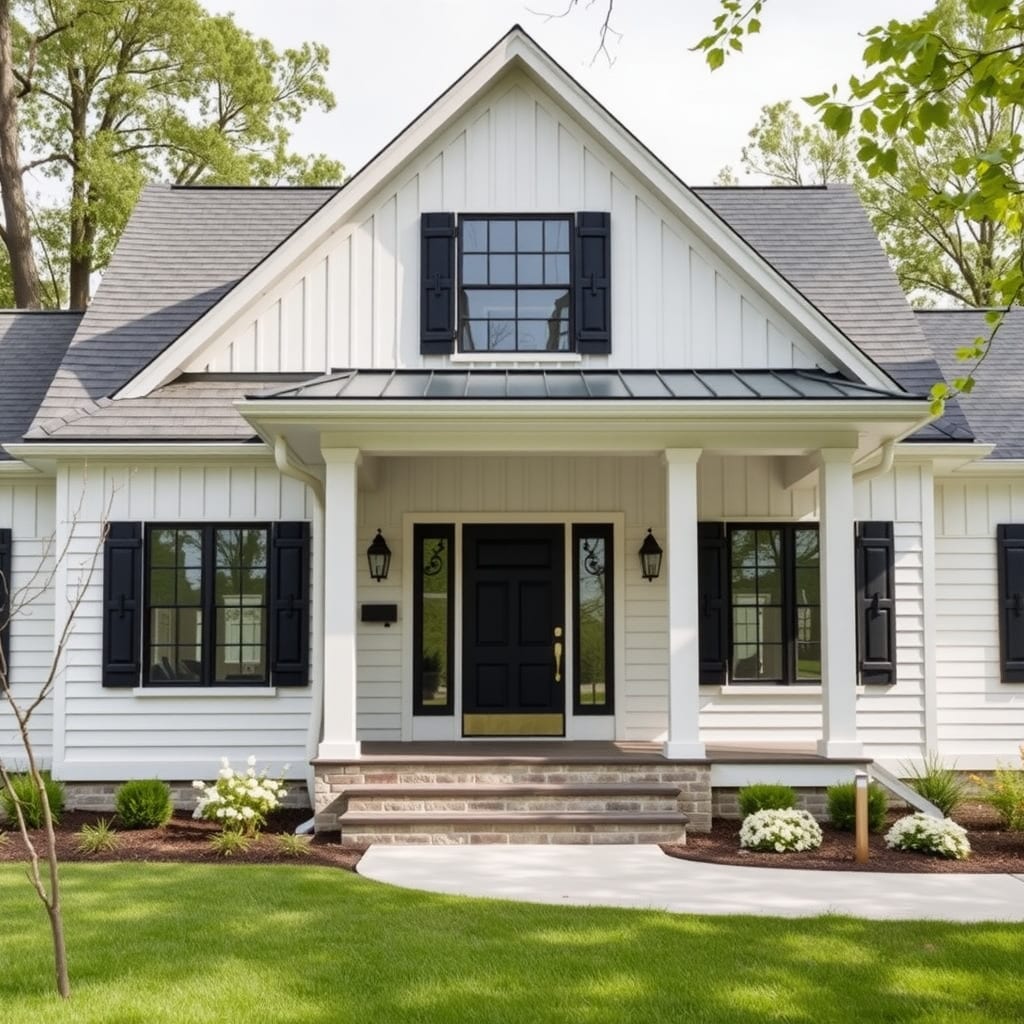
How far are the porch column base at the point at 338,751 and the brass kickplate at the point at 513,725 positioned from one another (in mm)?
2207

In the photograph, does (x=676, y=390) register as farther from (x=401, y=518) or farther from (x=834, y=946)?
(x=834, y=946)

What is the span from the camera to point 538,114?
11.2 meters

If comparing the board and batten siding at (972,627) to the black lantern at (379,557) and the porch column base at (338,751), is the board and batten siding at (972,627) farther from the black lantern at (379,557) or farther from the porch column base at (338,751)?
the porch column base at (338,751)

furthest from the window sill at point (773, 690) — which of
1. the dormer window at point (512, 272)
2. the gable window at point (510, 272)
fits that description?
the gable window at point (510, 272)

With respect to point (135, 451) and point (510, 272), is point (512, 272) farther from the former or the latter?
point (135, 451)

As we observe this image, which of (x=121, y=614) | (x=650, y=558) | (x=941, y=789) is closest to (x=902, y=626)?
(x=941, y=789)

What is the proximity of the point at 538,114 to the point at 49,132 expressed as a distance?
687 inches

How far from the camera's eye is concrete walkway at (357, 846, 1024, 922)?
6.94 metres

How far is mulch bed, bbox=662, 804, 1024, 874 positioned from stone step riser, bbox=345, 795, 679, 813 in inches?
16.9

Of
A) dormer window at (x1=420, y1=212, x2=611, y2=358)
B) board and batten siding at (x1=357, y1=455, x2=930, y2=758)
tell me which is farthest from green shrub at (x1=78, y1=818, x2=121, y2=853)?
dormer window at (x1=420, y1=212, x2=611, y2=358)

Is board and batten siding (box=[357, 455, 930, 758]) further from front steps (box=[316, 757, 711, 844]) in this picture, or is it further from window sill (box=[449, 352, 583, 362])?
front steps (box=[316, 757, 711, 844])

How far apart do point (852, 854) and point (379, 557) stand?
17.0 ft

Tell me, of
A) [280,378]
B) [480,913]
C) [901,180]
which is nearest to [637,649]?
[280,378]

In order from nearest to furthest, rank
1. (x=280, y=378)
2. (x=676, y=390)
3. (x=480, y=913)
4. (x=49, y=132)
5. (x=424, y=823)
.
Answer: (x=480, y=913) < (x=424, y=823) < (x=676, y=390) < (x=280, y=378) < (x=49, y=132)
